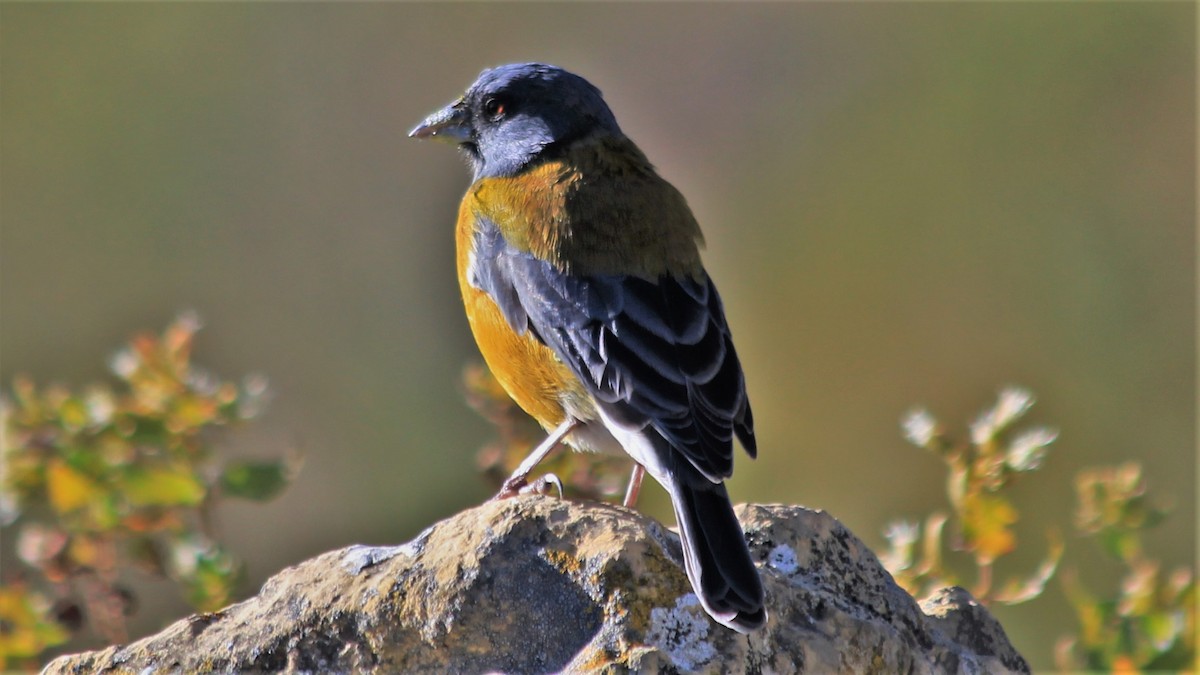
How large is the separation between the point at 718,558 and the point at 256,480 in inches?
66.3

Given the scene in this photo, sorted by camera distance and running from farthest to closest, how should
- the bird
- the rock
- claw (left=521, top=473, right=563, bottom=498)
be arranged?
1. claw (left=521, top=473, right=563, bottom=498)
2. the bird
3. the rock

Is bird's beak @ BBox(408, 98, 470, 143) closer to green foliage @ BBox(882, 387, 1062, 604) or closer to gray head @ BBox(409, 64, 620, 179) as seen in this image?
gray head @ BBox(409, 64, 620, 179)

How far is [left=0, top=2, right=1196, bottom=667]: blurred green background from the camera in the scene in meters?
6.83

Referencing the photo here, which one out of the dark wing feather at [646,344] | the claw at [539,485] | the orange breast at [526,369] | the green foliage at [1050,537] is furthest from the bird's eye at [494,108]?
the green foliage at [1050,537]

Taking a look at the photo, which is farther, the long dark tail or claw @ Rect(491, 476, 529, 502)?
claw @ Rect(491, 476, 529, 502)

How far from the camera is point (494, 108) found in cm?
464

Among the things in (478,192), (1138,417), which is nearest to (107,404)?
(478,192)

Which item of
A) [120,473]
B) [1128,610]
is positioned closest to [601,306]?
[120,473]

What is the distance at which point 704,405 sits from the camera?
3.38 metres

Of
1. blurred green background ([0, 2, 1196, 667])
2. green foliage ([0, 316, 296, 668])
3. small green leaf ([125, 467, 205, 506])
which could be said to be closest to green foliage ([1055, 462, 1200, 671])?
blurred green background ([0, 2, 1196, 667])

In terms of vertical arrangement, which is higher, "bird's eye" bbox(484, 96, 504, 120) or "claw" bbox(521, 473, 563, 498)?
"bird's eye" bbox(484, 96, 504, 120)

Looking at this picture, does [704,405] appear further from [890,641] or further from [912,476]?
[912,476]

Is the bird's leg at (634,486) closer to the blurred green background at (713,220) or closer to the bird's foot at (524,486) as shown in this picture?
the bird's foot at (524,486)

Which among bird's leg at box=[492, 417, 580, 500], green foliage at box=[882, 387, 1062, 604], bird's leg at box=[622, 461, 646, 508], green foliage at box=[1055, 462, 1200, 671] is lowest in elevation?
green foliage at box=[1055, 462, 1200, 671]
